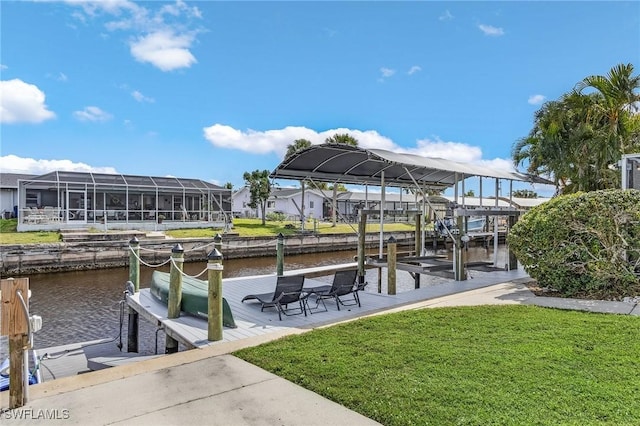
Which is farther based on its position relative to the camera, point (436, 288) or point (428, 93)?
point (428, 93)

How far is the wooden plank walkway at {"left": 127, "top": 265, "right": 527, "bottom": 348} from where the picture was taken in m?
6.53

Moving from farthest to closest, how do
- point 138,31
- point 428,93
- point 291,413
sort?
point 428,93, point 138,31, point 291,413

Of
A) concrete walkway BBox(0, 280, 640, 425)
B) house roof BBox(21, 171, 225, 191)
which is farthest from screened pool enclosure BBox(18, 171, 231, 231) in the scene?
concrete walkway BBox(0, 280, 640, 425)

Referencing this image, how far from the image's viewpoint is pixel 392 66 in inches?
671

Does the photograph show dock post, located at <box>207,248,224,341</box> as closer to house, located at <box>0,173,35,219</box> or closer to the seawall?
the seawall

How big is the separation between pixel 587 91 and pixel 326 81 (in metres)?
11.7

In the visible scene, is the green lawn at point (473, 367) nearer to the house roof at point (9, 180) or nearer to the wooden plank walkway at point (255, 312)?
the wooden plank walkway at point (255, 312)

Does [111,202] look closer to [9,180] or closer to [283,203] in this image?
[9,180]

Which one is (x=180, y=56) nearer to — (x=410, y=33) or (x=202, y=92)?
(x=202, y=92)

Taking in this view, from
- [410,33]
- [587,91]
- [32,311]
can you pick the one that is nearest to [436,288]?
[410,33]

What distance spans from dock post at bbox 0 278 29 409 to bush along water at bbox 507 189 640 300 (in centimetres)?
931

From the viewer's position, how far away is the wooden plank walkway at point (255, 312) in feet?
21.4

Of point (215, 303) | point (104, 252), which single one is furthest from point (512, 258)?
point (104, 252)

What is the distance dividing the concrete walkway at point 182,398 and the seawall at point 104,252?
9347 millimetres
